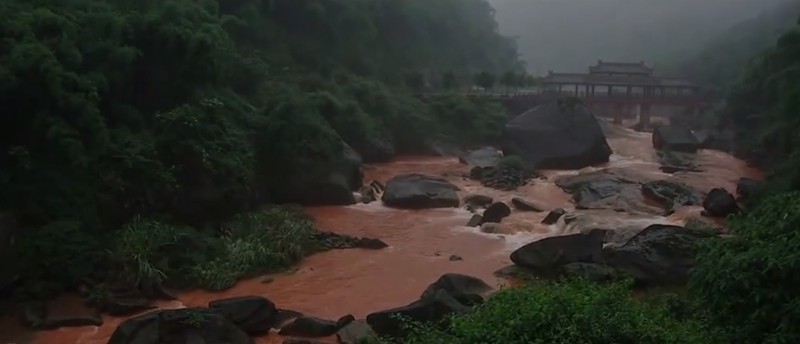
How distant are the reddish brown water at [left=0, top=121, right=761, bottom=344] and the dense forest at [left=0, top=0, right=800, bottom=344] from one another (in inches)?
28.2

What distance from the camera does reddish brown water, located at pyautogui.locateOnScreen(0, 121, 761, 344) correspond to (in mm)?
11984

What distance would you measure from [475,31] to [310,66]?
926 inches

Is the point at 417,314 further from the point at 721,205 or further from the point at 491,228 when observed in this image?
the point at 721,205

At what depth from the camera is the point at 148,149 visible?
15.1 metres

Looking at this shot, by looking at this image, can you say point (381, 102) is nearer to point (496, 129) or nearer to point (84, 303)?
point (496, 129)

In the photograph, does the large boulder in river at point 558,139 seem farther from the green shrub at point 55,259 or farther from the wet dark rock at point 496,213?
the green shrub at point 55,259

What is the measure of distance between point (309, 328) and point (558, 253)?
506 centimetres

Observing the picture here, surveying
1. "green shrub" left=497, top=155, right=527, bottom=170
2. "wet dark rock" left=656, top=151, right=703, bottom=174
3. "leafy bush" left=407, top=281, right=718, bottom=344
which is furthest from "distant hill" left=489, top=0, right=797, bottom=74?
"leafy bush" left=407, top=281, right=718, bottom=344

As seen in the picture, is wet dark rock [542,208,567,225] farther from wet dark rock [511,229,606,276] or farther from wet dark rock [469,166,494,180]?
wet dark rock [469,166,494,180]

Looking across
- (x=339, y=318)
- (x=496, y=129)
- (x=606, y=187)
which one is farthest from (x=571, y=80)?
(x=339, y=318)

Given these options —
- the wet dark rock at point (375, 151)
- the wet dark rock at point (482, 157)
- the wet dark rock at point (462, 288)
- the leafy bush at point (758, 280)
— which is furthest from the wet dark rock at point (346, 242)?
the wet dark rock at point (375, 151)

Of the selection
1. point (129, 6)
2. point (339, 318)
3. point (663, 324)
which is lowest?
point (339, 318)

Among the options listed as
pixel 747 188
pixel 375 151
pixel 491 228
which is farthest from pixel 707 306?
pixel 375 151

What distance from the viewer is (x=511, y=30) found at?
92688 mm
